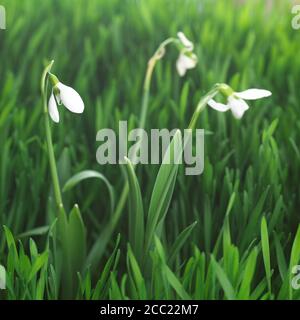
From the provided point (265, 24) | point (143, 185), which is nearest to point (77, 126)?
point (143, 185)

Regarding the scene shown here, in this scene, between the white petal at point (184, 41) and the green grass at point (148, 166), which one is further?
the white petal at point (184, 41)

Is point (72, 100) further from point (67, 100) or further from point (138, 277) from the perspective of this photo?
point (138, 277)

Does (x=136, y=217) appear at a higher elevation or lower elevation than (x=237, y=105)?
lower

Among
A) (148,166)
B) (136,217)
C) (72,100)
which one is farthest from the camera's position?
(148,166)

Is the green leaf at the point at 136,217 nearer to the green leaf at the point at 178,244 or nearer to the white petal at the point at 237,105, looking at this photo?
the green leaf at the point at 178,244

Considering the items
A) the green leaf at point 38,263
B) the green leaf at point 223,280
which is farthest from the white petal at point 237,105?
the green leaf at point 38,263

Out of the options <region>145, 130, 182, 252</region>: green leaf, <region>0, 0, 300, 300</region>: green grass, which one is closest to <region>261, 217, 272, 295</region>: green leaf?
<region>0, 0, 300, 300</region>: green grass

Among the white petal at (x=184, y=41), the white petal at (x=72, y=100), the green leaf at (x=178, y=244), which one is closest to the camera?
the white petal at (x=72, y=100)

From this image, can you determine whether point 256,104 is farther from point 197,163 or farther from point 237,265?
point 237,265

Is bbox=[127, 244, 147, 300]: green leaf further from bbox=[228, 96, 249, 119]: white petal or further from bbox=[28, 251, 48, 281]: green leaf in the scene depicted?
bbox=[228, 96, 249, 119]: white petal

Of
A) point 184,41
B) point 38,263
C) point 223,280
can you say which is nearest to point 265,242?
point 223,280
